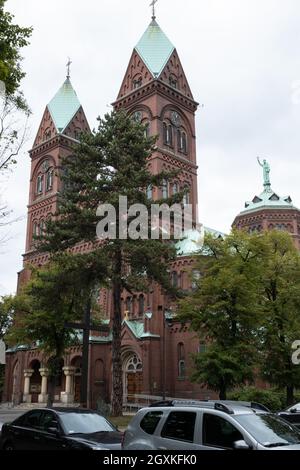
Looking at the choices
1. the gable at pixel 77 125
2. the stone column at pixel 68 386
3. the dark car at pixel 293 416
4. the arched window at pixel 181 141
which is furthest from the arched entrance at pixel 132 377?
the gable at pixel 77 125

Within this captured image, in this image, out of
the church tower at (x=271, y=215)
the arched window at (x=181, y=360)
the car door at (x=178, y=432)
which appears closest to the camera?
the car door at (x=178, y=432)

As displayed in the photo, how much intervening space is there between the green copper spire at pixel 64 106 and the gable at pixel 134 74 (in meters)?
8.63

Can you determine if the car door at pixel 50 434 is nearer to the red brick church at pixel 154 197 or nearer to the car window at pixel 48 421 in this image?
the car window at pixel 48 421

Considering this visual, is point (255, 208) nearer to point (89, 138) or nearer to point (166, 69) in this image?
point (166, 69)

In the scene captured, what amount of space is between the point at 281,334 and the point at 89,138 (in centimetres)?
1478

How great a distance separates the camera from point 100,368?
44656mm

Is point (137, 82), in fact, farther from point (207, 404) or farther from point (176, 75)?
point (207, 404)

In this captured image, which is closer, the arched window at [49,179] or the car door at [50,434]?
the car door at [50,434]

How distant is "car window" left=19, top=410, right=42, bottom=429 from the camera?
11414 millimetres

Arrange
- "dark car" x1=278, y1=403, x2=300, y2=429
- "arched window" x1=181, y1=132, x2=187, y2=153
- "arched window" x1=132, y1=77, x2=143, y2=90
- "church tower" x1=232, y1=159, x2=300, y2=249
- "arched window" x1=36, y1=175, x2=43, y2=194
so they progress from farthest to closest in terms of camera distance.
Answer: "church tower" x1=232, y1=159, x2=300, y2=249
"arched window" x1=36, y1=175, x2=43, y2=194
"arched window" x1=132, y1=77, x2=143, y2=90
"arched window" x1=181, y1=132, x2=187, y2=153
"dark car" x1=278, y1=403, x2=300, y2=429

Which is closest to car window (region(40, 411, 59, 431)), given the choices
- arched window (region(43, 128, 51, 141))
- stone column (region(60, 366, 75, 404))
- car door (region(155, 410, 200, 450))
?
car door (region(155, 410, 200, 450))

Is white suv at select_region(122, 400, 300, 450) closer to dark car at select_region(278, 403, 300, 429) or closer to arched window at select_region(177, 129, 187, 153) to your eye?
dark car at select_region(278, 403, 300, 429)

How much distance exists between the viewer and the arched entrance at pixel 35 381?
51375 mm
